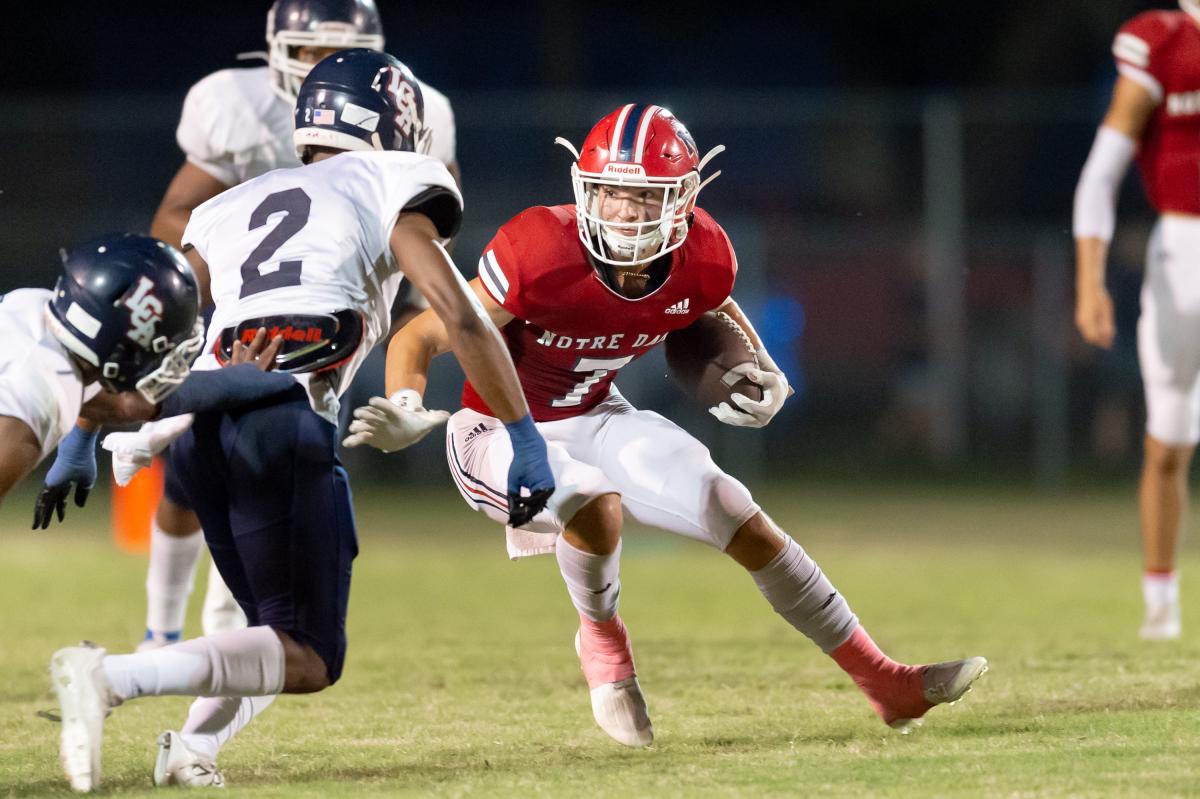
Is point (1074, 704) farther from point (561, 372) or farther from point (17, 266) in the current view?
point (17, 266)

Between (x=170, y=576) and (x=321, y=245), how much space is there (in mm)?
1873

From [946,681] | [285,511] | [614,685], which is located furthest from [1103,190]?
[285,511]

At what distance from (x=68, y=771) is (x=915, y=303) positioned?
10.7m

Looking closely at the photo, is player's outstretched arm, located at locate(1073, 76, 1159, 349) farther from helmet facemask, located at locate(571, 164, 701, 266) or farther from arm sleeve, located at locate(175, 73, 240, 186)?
arm sleeve, located at locate(175, 73, 240, 186)

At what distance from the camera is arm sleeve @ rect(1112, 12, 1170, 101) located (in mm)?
5828

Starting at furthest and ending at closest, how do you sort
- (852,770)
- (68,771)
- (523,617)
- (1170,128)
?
(523,617) < (1170,128) < (852,770) < (68,771)

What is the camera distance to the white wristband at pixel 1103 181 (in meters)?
5.89

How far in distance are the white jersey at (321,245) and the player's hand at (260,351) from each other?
5cm

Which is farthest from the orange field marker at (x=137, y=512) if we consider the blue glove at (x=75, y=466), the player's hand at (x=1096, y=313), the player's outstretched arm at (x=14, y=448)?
the player's outstretched arm at (x=14, y=448)

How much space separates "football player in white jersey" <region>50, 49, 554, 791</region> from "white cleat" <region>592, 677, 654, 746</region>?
721 millimetres

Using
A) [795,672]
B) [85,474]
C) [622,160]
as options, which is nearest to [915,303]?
[795,672]

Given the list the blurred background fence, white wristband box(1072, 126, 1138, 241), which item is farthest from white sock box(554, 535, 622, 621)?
the blurred background fence

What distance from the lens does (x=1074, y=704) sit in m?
4.51

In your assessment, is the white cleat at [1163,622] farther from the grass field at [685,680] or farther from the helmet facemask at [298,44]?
the helmet facemask at [298,44]
